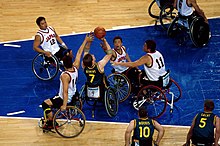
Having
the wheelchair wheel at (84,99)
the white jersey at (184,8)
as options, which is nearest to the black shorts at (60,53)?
the wheelchair wheel at (84,99)

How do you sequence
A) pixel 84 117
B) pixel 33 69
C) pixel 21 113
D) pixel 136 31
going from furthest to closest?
pixel 136 31, pixel 33 69, pixel 21 113, pixel 84 117

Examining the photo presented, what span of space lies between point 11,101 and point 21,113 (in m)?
0.46

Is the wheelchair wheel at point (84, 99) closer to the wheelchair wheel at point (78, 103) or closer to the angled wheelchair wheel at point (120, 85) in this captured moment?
the wheelchair wheel at point (78, 103)

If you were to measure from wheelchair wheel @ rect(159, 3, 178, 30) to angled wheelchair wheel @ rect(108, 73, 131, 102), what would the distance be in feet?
8.03

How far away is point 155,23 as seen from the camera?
40.0 feet

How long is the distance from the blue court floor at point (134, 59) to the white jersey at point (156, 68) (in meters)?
0.84

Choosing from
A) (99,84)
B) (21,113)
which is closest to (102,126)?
(99,84)

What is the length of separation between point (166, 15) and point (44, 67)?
3.06 m

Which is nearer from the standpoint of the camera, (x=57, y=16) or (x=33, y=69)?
(x=33, y=69)

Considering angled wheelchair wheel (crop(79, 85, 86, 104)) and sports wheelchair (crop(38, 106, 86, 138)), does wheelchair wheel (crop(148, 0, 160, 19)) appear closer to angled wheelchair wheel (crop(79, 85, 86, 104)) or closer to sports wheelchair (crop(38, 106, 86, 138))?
angled wheelchair wheel (crop(79, 85, 86, 104))

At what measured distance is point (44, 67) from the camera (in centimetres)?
1066

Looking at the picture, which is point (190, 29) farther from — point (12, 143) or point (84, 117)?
point (12, 143)

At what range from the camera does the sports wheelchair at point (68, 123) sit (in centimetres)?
929

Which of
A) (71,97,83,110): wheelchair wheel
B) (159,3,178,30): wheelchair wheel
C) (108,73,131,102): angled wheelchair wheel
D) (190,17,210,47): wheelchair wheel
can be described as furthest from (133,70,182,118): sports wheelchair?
(159,3,178,30): wheelchair wheel
